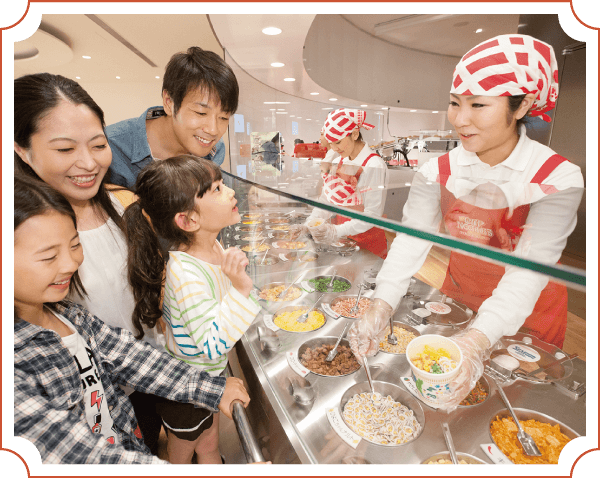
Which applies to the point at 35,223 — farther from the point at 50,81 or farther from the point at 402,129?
the point at 402,129

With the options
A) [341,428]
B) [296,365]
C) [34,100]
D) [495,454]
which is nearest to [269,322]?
[296,365]

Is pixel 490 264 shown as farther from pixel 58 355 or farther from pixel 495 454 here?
pixel 58 355

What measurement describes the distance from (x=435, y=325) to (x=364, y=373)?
1.60 feet

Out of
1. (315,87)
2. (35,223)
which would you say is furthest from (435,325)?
(315,87)

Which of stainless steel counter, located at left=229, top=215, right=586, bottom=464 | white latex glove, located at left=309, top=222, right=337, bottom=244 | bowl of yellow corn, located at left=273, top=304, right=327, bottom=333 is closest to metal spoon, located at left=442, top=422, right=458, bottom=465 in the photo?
stainless steel counter, located at left=229, top=215, right=586, bottom=464

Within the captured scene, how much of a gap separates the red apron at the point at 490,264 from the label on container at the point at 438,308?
0.38 feet

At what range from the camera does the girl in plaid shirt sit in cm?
75

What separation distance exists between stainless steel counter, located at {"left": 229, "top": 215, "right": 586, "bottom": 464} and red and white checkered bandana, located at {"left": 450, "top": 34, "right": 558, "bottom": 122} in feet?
3.70

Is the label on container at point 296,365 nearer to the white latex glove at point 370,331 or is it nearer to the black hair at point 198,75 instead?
the white latex glove at point 370,331

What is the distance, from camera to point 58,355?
0.88 metres

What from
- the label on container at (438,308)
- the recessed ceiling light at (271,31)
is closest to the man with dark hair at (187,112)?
the label on container at (438,308)

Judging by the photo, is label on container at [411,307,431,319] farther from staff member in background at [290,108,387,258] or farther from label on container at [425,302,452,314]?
staff member in background at [290,108,387,258]

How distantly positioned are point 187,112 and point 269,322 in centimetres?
126

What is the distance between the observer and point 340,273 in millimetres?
2127
